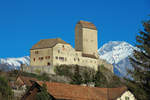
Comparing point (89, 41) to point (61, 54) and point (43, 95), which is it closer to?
point (61, 54)

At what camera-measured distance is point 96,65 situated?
11950 centimetres

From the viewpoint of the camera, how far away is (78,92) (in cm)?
4784

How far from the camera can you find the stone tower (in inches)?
4862

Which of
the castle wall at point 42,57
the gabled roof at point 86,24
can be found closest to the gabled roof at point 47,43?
the castle wall at point 42,57

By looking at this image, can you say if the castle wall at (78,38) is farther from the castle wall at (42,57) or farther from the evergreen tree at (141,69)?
the evergreen tree at (141,69)

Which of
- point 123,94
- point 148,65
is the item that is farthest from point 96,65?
point 148,65

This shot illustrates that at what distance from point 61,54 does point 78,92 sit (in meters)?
61.6

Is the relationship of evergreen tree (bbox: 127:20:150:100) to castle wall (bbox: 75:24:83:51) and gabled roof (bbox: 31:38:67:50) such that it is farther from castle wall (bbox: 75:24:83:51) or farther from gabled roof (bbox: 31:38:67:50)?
castle wall (bbox: 75:24:83:51)

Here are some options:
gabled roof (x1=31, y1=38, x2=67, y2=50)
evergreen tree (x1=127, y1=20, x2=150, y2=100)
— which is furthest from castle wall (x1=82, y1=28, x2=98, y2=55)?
evergreen tree (x1=127, y1=20, x2=150, y2=100)

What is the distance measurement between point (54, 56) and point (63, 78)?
7.69m

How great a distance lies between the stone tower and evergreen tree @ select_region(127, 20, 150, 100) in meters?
93.7

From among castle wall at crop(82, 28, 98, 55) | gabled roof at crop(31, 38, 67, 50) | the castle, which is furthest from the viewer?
castle wall at crop(82, 28, 98, 55)

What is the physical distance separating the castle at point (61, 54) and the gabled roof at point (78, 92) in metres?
53.9

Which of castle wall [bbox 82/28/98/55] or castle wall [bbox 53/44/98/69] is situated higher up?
castle wall [bbox 82/28/98/55]
